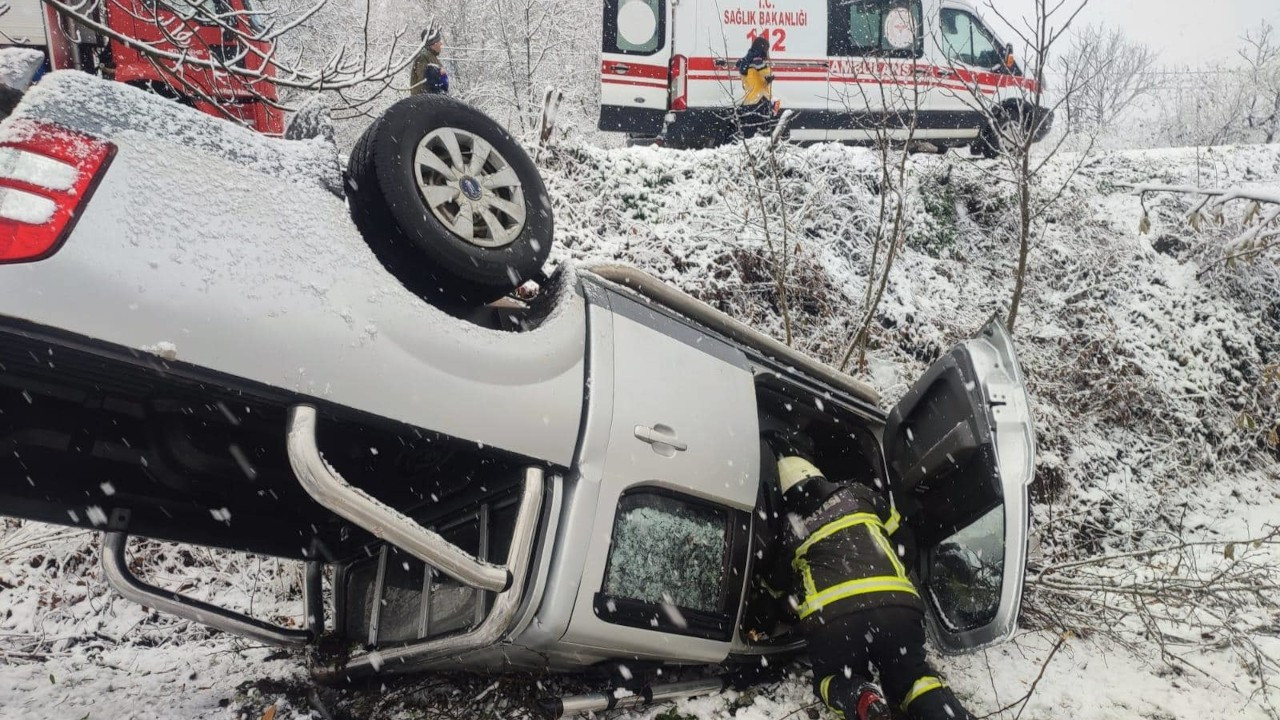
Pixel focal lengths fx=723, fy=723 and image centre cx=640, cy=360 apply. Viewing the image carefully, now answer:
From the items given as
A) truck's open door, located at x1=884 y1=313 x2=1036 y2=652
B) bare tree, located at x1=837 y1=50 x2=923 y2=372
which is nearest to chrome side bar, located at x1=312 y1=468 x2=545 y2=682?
truck's open door, located at x1=884 y1=313 x2=1036 y2=652

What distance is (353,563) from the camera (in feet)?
9.91

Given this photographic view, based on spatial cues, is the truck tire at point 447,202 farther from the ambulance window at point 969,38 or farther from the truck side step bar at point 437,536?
the ambulance window at point 969,38

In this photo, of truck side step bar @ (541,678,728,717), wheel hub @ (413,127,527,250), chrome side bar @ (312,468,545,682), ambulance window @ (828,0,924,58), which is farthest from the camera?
ambulance window @ (828,0,924,58)

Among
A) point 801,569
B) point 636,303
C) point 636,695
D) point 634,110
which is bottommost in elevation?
point 636,695

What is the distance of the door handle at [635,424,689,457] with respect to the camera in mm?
2189

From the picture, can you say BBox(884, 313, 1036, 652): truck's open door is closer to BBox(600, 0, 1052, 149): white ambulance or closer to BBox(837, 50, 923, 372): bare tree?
BBox(837, 50, 923, 372): bare tree

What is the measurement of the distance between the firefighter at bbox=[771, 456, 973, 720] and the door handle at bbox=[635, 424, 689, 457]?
0.70 metres

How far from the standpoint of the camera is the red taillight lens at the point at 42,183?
1302 millimetres

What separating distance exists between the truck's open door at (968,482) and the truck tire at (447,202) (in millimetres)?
1668

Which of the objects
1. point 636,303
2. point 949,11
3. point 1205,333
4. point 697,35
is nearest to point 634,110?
point 697,35

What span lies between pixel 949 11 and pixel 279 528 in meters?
10.7

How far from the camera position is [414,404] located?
1.75m

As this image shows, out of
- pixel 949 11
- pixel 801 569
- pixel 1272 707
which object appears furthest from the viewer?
pixel 949 11

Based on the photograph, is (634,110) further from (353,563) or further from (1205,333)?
(353,563)
